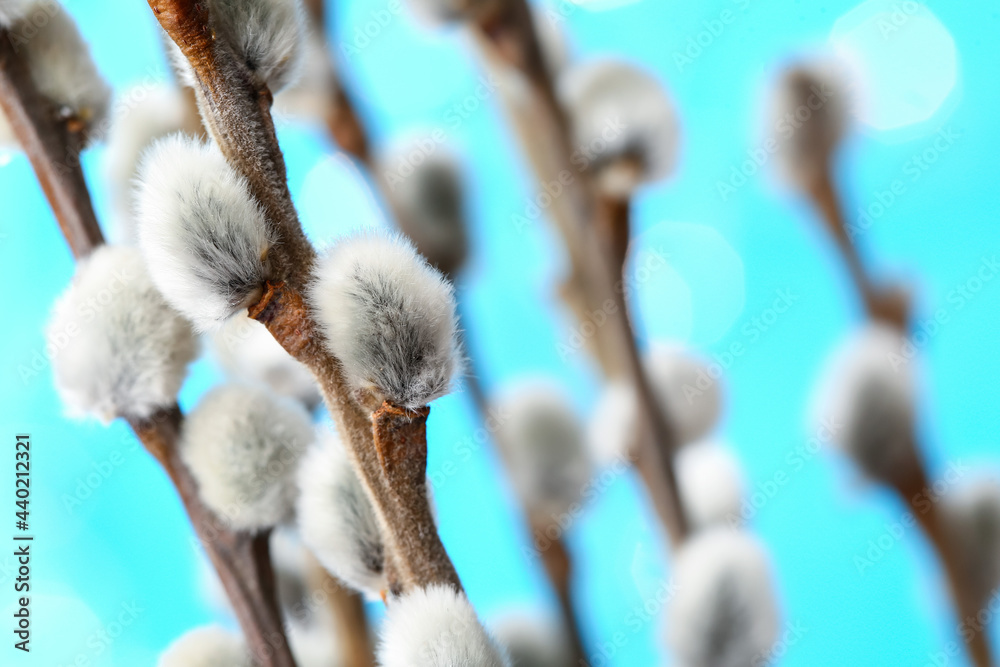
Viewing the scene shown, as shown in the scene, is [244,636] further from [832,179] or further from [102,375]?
[832,179]

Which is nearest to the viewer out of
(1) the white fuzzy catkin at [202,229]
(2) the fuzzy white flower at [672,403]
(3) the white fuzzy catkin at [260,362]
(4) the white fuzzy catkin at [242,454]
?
(1) the white fuzzy catkin at [202,229]

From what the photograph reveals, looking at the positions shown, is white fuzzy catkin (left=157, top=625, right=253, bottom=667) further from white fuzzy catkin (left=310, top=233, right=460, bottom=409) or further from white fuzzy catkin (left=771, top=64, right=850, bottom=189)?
white fuzzy catkin (left=771, top=64, right=850, bottom=189)

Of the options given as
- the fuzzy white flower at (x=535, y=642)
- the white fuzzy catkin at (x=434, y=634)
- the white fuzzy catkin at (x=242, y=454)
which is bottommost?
the fuzzy white flower at (x=535, y=642)

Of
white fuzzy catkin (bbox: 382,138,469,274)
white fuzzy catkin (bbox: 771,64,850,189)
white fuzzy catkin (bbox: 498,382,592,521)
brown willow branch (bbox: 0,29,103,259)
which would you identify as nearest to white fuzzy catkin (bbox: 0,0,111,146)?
brown willow branch (bbox: 0,29,103,259)

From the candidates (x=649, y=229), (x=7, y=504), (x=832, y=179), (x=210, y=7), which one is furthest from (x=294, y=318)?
(x=649, y=229)

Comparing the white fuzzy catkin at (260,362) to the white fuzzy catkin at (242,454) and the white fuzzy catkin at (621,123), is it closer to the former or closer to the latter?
the white fuzzy catkin at (242,454)

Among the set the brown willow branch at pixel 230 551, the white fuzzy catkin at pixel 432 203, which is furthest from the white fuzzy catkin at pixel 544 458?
the brown willow branch at pixel 230 551

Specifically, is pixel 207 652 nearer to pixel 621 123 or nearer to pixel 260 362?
pixel 260 362
